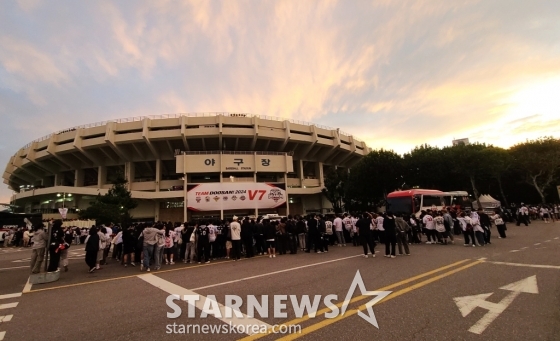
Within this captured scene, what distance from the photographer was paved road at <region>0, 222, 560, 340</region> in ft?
12.2

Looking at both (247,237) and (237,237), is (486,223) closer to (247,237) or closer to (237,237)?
(247,237)

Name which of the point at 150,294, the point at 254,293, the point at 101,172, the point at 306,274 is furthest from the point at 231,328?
the point at 101,172

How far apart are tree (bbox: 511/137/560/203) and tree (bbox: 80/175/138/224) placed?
48788mm

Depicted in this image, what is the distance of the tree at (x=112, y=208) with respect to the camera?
2802cm

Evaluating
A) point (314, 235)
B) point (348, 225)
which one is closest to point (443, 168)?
point (348, 225)

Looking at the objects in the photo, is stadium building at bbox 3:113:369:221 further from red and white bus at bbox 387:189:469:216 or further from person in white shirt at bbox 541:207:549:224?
person in white shirt at bbox 541:207:549:224

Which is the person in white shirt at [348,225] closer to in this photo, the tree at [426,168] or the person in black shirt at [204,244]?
the person in black shirt at [204,244]

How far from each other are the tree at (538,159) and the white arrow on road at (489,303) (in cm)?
3917

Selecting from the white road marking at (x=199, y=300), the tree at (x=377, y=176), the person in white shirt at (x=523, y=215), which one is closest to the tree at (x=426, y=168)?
the tree at (x=377, y=176)

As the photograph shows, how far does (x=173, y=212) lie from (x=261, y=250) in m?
33.5

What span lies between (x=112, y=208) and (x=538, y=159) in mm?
51723

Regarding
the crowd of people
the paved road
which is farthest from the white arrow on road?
the crowd of people

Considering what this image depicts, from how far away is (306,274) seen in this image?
7492 millimetres

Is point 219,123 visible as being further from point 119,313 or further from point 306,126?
point 119,313
